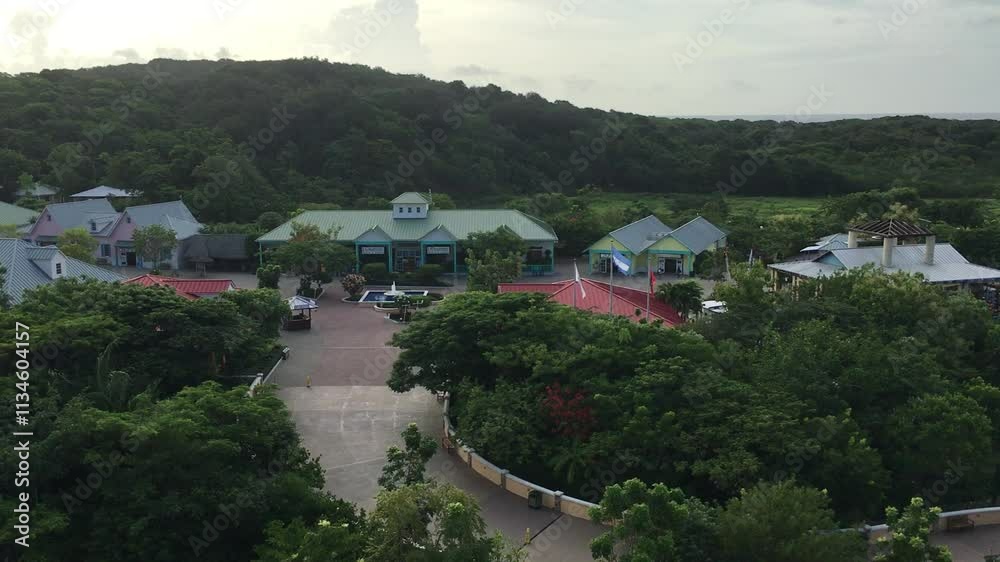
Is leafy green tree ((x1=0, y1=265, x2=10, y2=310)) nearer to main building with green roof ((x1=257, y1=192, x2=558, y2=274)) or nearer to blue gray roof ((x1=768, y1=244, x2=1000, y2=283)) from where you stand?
main building with green roof ((x1=257, y1=192, x2=558, y2=274))

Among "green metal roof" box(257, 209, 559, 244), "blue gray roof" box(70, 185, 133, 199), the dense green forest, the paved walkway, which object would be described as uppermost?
the dense green forest

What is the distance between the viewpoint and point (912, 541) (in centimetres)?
1188

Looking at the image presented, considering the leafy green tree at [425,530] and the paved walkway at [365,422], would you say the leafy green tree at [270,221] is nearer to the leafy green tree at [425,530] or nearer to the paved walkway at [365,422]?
the paved walkway at [365,422]

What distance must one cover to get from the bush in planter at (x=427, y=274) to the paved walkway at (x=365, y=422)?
8.40 meters

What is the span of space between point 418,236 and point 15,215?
85.2ft

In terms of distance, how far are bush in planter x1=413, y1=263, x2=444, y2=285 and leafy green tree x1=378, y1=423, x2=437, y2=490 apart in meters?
26.4

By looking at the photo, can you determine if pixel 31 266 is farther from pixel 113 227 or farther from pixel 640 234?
pixel 640 234

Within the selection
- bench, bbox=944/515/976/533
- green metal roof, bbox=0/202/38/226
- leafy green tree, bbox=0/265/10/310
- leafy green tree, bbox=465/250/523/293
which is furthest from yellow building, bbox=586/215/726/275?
green metal roof, bbox=0/202/38/226

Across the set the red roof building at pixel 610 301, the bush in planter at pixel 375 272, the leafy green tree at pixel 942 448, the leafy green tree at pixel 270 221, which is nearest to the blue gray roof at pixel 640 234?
the bush in planter at pixel 375 272

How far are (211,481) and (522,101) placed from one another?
86361mm

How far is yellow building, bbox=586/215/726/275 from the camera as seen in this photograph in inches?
1683

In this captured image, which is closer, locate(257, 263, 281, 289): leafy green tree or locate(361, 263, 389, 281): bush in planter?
locate(257, 263, 281, 289): leafy green tree

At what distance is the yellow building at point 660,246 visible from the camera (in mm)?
42750

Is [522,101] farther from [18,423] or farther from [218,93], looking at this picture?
[18,423]
